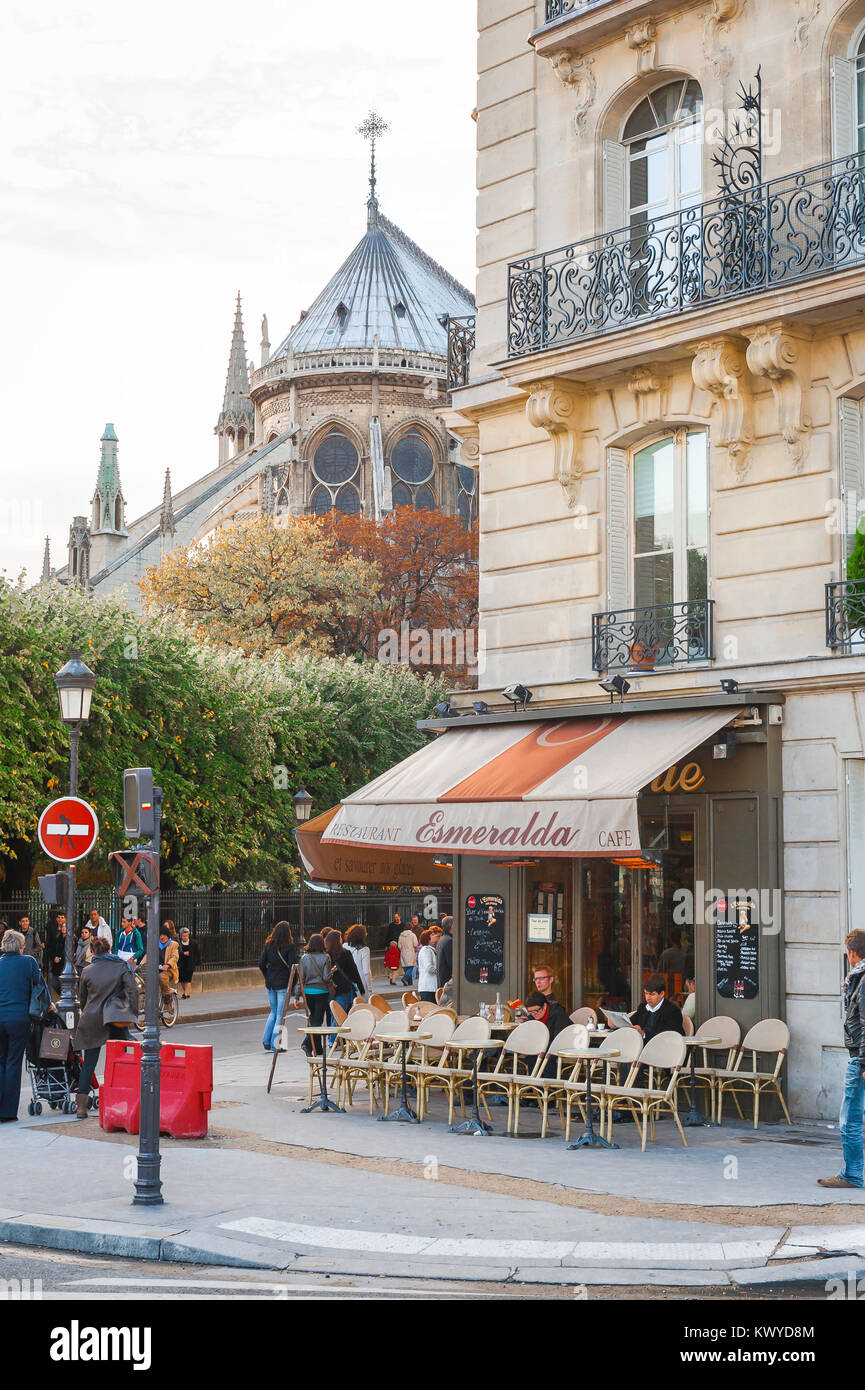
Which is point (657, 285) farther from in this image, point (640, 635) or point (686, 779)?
point (686, 779)

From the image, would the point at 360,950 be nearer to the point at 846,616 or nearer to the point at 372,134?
the point at 846,616

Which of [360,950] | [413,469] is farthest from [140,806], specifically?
[413,469]

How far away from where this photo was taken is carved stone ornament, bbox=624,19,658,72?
15938mm

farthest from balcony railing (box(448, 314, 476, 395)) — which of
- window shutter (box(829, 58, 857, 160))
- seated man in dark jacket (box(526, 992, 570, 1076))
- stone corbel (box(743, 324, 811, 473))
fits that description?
seated man in dark jacket (box(526, 992, 570, 1076))

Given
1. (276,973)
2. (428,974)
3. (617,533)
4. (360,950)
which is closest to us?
(617,533)

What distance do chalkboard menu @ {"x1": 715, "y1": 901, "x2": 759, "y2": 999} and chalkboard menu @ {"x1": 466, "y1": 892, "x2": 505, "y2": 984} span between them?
108 inches

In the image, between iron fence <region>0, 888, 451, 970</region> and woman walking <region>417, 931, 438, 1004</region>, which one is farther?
iron fence <region>0, 888, 451, 970</region>

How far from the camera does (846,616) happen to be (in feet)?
45.6

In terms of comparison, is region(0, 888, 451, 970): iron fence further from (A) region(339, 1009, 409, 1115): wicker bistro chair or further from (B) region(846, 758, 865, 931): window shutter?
(B) region(846, 758, 865, 931): window shutter

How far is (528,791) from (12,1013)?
5.24 metres

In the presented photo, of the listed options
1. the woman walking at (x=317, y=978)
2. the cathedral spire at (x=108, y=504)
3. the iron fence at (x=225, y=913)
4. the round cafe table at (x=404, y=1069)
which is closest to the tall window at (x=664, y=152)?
the round cafe table at (x=404, y=1069)

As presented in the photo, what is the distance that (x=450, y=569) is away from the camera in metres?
54.8
